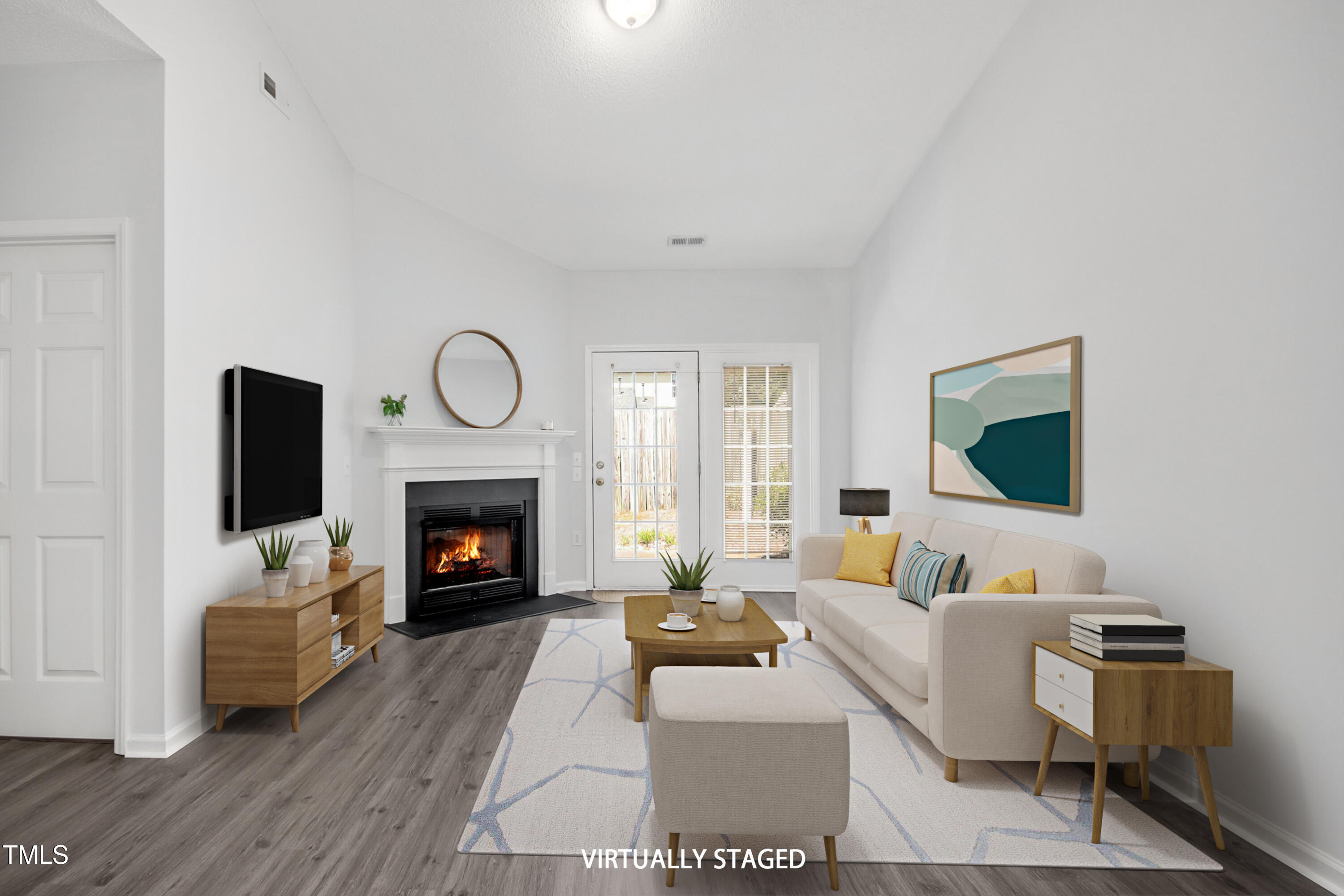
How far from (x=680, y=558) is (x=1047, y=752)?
1636 mm

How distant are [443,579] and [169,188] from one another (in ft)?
9.92

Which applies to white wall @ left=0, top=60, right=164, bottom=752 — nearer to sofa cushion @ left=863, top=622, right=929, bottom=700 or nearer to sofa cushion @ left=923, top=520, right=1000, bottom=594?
sofa cushion @ left=863, top=622, right=929, bottom=700

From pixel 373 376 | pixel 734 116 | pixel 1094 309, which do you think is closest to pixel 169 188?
pixel 373 376

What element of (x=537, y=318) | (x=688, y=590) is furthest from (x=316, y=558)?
(x=537, y=318)

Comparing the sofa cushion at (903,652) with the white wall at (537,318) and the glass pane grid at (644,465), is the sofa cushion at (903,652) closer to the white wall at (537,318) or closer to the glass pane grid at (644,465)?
the white wall at (537,318)

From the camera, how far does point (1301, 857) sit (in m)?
1.74

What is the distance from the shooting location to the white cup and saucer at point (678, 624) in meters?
2.87

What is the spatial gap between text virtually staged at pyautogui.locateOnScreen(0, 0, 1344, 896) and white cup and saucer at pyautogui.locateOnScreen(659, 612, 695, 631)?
51mm

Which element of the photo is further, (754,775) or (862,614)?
(862,614)

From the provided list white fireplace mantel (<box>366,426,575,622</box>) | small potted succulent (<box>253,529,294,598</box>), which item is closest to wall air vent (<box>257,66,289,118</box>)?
white fireplace mantel (<box>366,426,575,622</box>)

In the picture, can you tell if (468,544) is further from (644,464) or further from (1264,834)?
(1264,834)

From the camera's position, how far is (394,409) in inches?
171

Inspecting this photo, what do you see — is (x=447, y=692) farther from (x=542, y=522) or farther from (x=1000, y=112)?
(x=1000, y=112)

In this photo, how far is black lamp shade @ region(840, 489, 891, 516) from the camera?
4203 mm
